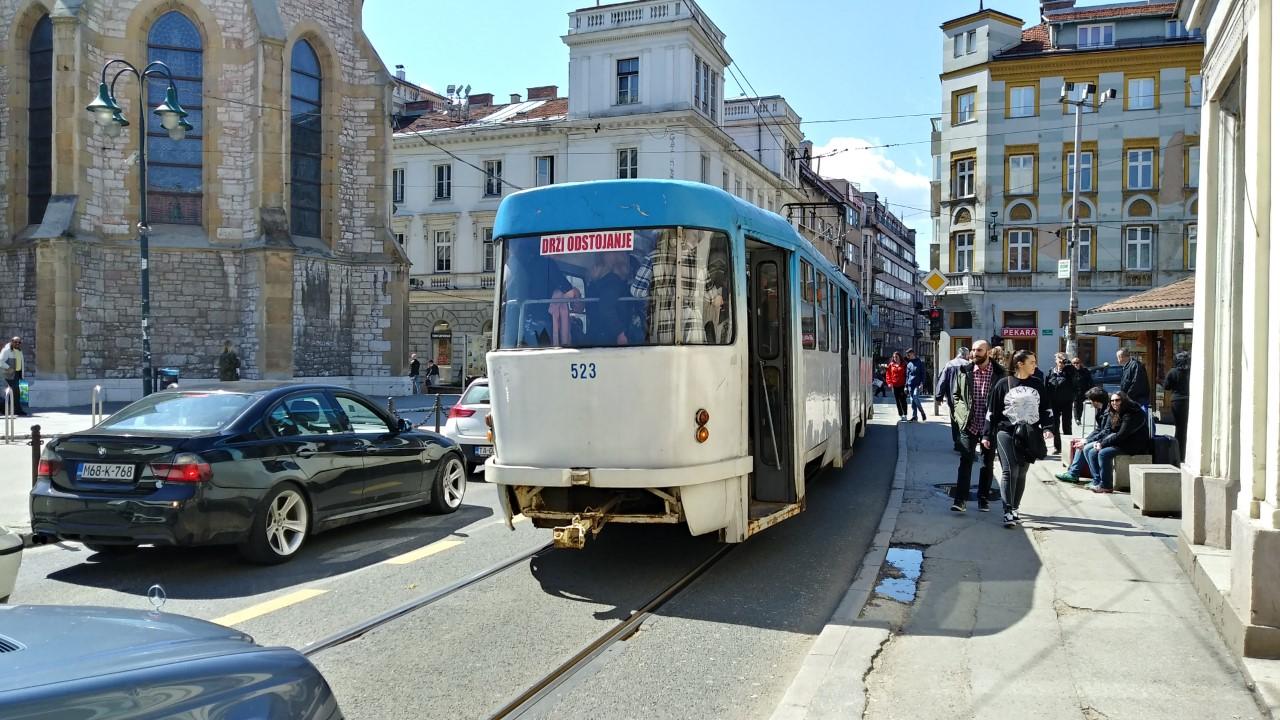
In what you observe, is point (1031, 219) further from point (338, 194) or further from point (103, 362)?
point (103, 362)

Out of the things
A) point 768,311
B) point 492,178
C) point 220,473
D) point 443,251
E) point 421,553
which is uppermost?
point 492,178

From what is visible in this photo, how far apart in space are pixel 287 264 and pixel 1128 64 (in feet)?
117

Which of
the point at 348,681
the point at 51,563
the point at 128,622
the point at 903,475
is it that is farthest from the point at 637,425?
the point at 903,475

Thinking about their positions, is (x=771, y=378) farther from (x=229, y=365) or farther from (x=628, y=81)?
(x=628, y=81)

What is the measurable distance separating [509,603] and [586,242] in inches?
102

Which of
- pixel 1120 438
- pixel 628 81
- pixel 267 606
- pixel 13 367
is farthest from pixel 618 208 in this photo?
pixel 628 81

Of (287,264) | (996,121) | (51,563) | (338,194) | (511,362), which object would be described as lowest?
(51,563)

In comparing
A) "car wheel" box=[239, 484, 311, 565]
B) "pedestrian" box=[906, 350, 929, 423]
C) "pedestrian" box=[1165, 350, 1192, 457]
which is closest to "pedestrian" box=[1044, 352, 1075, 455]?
"pedestrian" box=[1165, 350, 1192, 457]

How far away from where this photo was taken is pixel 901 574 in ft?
24.4

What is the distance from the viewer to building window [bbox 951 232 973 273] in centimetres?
4425

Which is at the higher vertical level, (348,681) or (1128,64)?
(1128,64)

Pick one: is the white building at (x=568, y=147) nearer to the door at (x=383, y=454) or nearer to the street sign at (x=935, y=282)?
the street sign at (x=935, y=282)

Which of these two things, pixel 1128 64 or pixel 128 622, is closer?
Answer: pixel 128 622

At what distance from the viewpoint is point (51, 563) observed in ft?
25.3
